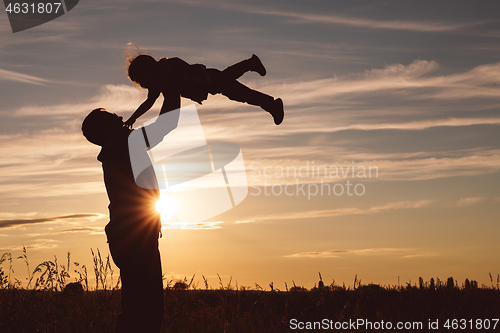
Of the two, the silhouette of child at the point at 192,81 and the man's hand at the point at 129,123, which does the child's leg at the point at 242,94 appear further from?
the man's hand at the point at 129,123

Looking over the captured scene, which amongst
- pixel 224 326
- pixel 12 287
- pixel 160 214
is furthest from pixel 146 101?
pixel 12 287

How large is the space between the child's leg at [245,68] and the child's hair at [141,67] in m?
1.26

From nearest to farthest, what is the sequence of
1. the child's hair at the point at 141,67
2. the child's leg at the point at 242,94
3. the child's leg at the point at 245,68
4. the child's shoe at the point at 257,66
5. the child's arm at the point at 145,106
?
the child's arm at the point at 145,106
the child's hair at the point at 141,67
the child's leg at the point at 242,94
the child's leg at the point at 245,68
the child's shoe at the point at 257,66

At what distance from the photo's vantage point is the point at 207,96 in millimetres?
5469

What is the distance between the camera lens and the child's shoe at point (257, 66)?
6273mm

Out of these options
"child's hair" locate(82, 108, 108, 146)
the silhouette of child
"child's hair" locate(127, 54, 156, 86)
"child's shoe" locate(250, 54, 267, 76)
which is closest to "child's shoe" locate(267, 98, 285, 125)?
the silhouette of child

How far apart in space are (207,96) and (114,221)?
6.32 feet

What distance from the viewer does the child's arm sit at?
4.65 m

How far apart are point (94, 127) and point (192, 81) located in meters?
1.25

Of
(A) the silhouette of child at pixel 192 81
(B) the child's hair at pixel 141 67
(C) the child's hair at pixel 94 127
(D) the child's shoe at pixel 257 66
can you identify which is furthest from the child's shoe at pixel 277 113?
(C) the child's hair at pixel 94 127

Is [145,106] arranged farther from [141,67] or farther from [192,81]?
[192,81]

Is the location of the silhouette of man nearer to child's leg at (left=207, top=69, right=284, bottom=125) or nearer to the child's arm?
the child's arm

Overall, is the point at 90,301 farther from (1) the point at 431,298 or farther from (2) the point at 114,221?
(1) the point at 431,298

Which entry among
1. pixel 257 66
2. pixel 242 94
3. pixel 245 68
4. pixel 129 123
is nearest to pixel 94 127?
pixel 129 123
